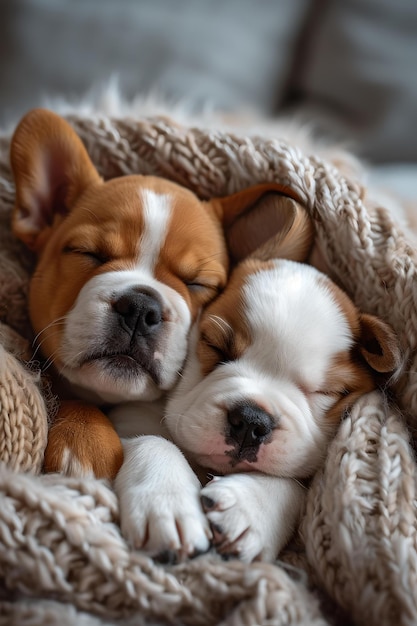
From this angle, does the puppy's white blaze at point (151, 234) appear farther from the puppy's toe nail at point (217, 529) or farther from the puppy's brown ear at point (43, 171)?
the puppy's toe nail at point (217, 529)

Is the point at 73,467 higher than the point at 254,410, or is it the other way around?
the point at 254,410

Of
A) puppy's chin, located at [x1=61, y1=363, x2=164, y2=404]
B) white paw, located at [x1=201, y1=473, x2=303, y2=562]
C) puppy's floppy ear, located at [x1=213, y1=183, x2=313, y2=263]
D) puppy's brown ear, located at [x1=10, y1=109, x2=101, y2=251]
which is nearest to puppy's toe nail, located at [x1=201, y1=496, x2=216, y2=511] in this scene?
white paw, located at [x1=201, y1=473, x2=303, y2=562]

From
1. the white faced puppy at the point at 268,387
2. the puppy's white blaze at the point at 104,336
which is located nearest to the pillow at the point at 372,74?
the white faced puppy at the point at 268,387

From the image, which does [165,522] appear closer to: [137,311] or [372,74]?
[137,311]

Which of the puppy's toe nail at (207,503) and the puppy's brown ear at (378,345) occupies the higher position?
the puppy's brown ear at (378,345)

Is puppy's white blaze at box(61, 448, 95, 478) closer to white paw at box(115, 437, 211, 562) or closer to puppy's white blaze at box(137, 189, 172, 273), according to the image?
white paw at box(115, 437, 211, 562)

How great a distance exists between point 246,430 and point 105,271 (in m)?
0.39

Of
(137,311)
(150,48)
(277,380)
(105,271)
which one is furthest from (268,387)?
(150,48)

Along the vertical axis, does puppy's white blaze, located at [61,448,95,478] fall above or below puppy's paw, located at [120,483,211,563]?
below

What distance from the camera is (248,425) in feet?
3.30

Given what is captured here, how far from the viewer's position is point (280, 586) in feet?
2.69

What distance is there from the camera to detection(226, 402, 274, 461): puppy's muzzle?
1.01 meters

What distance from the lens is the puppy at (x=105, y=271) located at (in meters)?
1.09

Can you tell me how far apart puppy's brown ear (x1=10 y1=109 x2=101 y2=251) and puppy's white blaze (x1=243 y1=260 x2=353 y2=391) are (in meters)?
0.45
